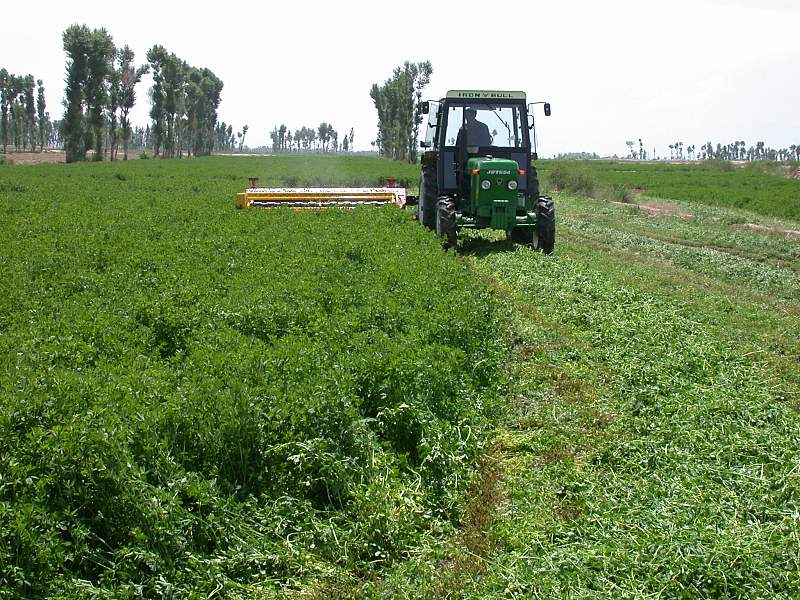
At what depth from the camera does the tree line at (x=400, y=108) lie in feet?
256

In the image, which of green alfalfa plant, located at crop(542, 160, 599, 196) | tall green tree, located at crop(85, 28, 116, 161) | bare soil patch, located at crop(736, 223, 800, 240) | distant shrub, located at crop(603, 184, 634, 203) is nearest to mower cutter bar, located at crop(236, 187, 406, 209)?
bare soil patch, located at crop(736, 223, 800, 240)

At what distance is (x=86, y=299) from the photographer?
25.6 ft

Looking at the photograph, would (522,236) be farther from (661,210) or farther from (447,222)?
(661,210)

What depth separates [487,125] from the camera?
14.6 meters

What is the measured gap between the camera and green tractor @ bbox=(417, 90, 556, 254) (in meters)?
13.7

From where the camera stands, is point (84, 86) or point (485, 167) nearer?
point (485, 167)

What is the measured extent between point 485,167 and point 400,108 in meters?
71.6

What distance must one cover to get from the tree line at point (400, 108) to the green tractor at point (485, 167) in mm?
53491

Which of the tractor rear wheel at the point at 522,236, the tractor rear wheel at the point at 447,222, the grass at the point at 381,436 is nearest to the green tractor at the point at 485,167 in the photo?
the tractor rear wheel at the point at 447,222

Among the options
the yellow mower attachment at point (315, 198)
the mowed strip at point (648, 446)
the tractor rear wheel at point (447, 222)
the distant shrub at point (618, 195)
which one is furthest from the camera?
the distant shrub at point (618, 195)

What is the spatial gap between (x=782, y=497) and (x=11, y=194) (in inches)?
887

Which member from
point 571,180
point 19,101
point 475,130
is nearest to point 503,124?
point 475,130

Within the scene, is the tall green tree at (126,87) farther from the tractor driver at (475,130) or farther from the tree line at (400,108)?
the tractor driver at (475,130)

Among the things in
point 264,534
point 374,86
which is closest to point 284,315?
point 264,534
